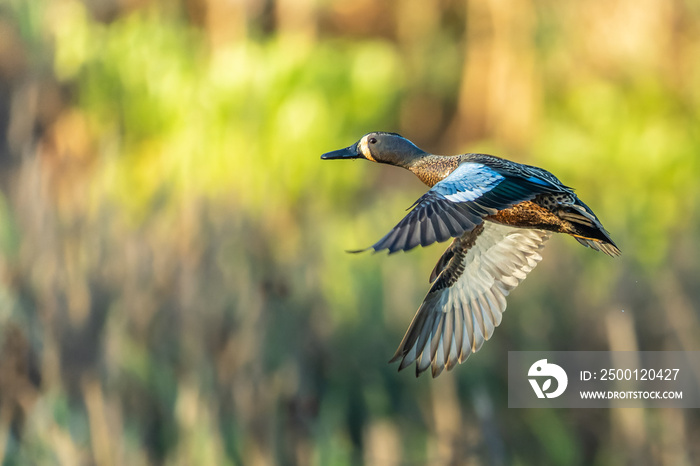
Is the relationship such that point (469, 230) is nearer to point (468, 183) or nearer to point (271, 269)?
point (468, 183)

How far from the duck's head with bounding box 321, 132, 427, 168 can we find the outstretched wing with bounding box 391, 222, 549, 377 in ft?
1.20

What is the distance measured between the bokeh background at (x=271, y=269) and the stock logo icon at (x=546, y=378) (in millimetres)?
109

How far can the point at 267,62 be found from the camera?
754cm

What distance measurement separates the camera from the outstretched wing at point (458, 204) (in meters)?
1.77

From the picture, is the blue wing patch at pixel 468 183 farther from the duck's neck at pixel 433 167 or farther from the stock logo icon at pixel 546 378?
the stock logo icon at pixel 546 378

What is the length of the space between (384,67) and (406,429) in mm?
4713

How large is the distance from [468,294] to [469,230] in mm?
735

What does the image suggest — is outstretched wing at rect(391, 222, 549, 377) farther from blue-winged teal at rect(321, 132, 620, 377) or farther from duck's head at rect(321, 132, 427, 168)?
duck's head at rect(321, 132, 427, 168)

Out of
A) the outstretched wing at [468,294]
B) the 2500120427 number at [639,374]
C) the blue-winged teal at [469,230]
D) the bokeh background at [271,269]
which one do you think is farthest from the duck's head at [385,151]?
the 2500120427 number at [639,374]

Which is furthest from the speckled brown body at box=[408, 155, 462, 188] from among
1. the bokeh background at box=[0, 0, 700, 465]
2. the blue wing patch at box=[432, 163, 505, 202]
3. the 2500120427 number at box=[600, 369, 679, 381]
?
the 2500120427 number at box=[600, 369, 679, 381]

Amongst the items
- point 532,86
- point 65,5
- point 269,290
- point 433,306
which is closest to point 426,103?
point 532,86

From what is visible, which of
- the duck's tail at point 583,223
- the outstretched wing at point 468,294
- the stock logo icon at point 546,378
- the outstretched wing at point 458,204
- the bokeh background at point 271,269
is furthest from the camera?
the stock logo icon at point 546,378

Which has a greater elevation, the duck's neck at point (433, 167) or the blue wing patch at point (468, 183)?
the duck's neck at point (433, 167)

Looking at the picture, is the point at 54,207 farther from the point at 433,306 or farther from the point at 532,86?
the point at 532,86
